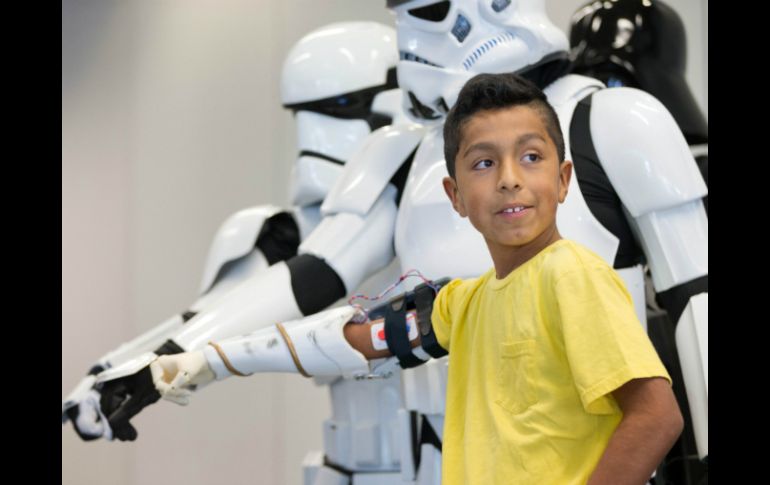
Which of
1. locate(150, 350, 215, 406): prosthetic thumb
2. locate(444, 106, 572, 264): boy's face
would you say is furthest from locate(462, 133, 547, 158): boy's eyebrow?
locate(150, 350, 215, 406): prosthetic thumb

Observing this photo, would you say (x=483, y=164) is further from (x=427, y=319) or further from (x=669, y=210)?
(x=669, y=210)

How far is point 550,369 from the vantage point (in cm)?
79

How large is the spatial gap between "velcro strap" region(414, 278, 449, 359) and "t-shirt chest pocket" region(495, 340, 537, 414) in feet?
0.80

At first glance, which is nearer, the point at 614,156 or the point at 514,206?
the point at 514,206

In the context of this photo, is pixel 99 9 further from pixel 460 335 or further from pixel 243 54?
pixel 460 335

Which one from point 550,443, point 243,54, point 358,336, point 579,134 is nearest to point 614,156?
point 579,134

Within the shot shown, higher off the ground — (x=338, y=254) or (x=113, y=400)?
(x=338, y=254)

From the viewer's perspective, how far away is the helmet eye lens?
5.10 ft

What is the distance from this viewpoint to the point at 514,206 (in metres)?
0.82

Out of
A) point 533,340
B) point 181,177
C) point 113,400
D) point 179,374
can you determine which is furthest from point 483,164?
point 181,177

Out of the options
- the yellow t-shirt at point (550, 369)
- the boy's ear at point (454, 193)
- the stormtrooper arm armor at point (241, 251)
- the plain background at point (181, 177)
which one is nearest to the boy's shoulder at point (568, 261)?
the yellow t-shirt at point (550, 369)

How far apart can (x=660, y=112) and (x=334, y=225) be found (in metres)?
0.54

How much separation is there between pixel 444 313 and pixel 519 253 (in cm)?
16

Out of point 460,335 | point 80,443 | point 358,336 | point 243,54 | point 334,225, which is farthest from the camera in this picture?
point 80,443
